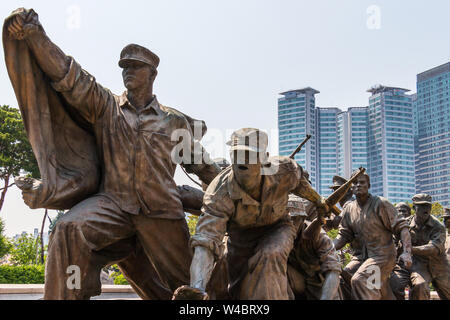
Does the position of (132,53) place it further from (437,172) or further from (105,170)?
(437,172)

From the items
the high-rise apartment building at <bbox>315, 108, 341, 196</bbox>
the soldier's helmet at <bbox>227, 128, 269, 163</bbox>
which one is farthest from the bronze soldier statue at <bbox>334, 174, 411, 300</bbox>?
the high-rise apartment building at <bbox>315, 108, 341, 196</bbox>

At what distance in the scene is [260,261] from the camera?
4.11 meters

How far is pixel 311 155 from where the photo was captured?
1998 cm

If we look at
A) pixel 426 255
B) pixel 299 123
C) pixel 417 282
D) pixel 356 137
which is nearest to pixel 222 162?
pixel 417 282

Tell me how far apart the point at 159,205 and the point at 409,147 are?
2148 cm

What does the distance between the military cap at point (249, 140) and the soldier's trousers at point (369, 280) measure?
7.96 ft

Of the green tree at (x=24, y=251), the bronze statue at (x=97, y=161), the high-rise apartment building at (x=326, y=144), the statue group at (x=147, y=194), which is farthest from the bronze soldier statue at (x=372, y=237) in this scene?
the green tree at (x=24, y=251)

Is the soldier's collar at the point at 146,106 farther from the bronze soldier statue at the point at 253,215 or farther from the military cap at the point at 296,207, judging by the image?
the military cap at the point at 296,207

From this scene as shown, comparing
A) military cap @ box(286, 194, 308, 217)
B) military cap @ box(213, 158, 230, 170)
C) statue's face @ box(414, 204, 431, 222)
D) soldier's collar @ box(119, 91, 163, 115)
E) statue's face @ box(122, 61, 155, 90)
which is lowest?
statue's face @ box(414, 204, 431, 222)

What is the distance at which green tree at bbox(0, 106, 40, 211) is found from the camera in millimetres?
21453

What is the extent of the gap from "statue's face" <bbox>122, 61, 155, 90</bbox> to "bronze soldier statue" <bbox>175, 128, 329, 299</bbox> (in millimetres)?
1082

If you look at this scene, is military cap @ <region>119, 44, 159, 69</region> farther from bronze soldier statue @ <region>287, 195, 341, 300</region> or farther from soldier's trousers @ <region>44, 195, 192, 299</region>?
bronze soldier statue @ <region>287, 195, 341, 300</region>

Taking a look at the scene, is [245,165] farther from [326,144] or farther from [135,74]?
[326,144]

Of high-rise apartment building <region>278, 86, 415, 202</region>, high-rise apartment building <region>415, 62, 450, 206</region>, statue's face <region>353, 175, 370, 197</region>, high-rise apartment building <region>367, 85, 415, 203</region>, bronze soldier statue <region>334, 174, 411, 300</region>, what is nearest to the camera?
bronze soldier statue <region>334, 174, 411, 300</region>
